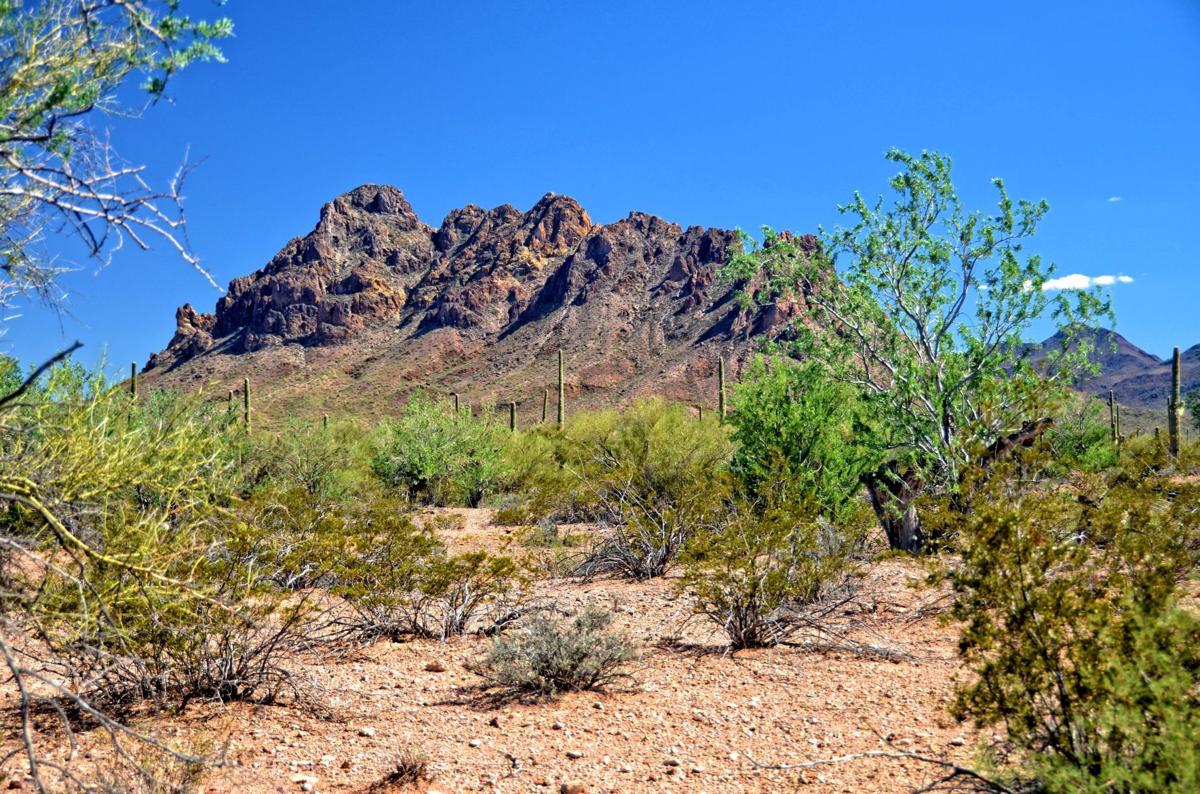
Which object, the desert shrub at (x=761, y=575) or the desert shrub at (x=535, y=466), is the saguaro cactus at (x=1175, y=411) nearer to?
the desert shrub at (x=535, y=466)

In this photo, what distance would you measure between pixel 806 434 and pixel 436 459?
13.5m

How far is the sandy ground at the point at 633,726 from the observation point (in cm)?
479

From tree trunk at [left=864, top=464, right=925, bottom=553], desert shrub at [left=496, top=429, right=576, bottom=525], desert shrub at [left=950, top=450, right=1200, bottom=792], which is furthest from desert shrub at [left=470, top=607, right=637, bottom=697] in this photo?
desert shrub at [left=496, top=429, right=576, bottom=525]

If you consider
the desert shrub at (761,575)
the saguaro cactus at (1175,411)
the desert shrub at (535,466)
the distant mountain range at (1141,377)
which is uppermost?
the distant mountain range at (1141,377)

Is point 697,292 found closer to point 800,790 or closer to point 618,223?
point 618,223

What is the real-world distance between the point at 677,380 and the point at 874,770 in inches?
2564

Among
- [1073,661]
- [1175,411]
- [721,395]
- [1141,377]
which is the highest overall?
[1141,377]

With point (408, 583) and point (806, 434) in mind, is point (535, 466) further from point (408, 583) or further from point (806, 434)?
point (408, 583)

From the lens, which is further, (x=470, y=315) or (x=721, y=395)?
(x=470, y=315)

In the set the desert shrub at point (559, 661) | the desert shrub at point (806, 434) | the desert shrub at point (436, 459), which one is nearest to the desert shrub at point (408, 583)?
the desert shrub at point (559, 661)

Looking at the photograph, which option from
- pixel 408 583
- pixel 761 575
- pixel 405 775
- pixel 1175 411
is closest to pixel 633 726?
pixel 405 775

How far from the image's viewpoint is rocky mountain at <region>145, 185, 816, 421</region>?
7381 cm

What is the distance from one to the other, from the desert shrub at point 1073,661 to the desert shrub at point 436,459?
66.9 ft

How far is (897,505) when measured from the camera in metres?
11.9
